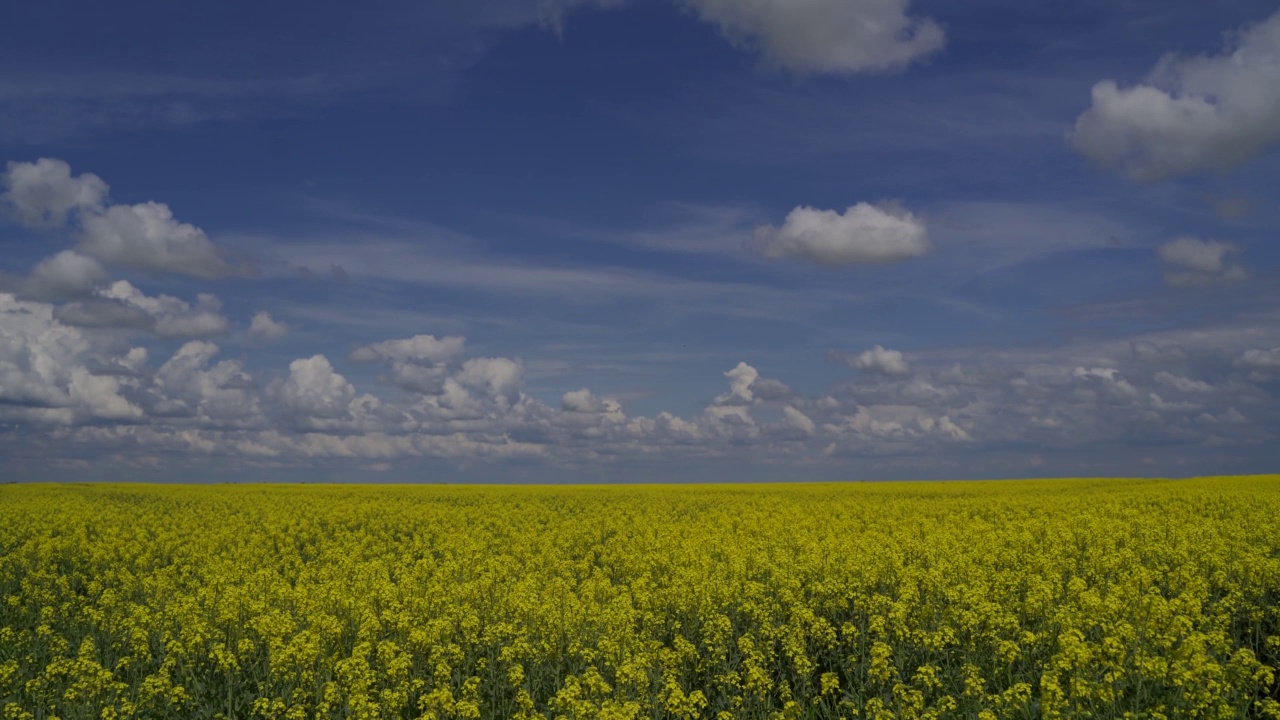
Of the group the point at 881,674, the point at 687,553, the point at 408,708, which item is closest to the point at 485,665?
the point at 408,708

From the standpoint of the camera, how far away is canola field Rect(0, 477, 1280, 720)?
1118 cm

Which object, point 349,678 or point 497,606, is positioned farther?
point 497,606

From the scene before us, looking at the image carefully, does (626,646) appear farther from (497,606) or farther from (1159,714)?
(1159,714)

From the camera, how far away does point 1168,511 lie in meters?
31.8

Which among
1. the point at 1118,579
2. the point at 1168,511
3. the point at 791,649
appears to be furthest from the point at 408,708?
the point at 1168,511

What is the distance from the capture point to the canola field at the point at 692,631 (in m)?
11.2

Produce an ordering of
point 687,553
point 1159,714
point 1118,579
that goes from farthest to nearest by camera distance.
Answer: point 687,553, point 1118,579, point 1159,714

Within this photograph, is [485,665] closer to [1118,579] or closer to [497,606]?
[497,606]

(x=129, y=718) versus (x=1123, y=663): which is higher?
(x=1123, y=663)

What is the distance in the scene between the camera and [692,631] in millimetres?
15461

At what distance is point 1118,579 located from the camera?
17922 mm

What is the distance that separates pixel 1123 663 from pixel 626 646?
7005 millimetres

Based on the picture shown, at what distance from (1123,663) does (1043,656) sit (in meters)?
1.95

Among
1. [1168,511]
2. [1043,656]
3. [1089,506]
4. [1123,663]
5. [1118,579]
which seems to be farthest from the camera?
[1089,506]
